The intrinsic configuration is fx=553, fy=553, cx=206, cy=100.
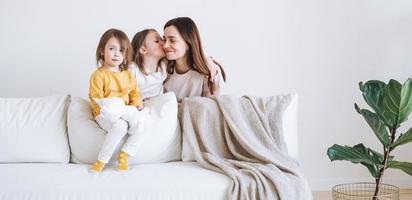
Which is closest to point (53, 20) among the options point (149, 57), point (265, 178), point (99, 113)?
point (149, 57)

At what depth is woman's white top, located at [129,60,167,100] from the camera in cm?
296

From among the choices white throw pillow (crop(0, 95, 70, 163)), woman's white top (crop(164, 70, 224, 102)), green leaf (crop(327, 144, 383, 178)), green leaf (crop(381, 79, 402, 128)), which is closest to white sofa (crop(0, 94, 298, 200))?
white throw pillow (crop(0, 95, 70, 163))

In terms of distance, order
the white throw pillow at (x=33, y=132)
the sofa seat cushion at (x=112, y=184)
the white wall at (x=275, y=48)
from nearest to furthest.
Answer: the sofa seat cushion at (x=112, y=184), the white throw pillow at (x=33, y=132), the white wall at (x=275, y=48)

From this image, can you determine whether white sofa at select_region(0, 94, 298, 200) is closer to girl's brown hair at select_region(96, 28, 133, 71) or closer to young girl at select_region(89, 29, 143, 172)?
young girl at select_region(89, 29, 143, 172)

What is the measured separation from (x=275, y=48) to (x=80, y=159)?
5.18 feet

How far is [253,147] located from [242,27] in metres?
1.22

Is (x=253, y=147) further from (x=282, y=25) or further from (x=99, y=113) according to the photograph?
(x=282, y=25)

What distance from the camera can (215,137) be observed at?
2686mm

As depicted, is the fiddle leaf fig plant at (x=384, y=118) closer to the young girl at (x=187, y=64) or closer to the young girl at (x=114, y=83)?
the young girl at (x=187, y=64)

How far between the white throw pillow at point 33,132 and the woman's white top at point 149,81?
0.41m

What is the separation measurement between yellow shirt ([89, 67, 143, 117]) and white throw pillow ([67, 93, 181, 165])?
8 cm

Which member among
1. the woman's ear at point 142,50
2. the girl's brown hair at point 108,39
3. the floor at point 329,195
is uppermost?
the girl's brown hair at point 108,39

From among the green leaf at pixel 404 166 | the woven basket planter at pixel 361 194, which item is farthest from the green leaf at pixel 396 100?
the woven basket planter at pixel 361 194

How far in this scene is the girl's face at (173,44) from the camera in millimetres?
2998
